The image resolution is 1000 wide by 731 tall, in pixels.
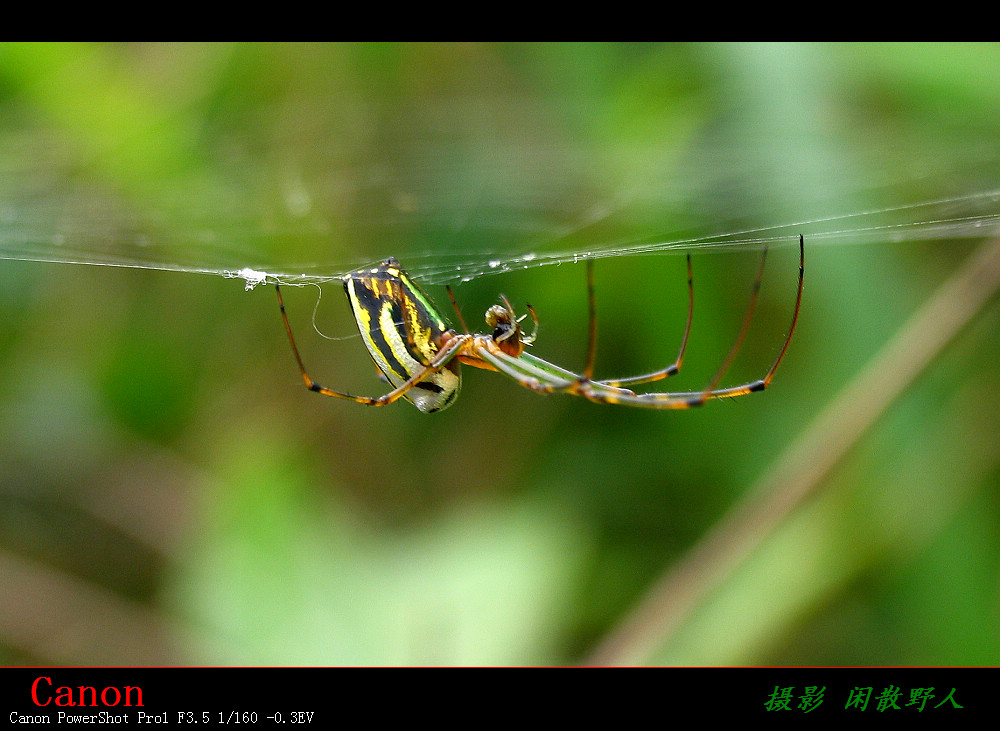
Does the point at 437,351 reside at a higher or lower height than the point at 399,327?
lower

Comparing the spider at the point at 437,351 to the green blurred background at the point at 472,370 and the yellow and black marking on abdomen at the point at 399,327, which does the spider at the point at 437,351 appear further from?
the green blurred background at the point at 472,370

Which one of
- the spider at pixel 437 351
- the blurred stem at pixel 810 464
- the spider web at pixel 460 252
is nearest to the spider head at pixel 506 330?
the spider at pixel 437 351

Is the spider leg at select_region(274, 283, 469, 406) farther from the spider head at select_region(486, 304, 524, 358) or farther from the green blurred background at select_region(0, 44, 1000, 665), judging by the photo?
the green blurred background at select_region(0, 44, 1000, 665)

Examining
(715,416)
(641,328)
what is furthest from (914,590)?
(641,328)

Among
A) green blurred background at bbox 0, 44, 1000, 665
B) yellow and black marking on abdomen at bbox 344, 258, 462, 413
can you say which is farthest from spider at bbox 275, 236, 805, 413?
green blurred background at bbox 0, 44, 1000, 665

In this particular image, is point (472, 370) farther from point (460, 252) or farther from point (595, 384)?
point (595, 384)

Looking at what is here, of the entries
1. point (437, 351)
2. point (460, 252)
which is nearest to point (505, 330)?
point (437, 351)
